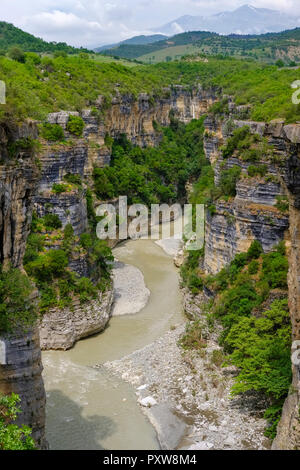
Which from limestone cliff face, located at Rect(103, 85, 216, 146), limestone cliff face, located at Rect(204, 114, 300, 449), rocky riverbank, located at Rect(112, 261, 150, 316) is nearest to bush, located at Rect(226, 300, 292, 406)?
limestone cliff face, located at Rect(204, 114, 300, 449)

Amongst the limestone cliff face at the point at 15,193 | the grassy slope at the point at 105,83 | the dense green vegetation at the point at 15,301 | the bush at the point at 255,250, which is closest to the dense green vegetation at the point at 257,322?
the bush at the point at 255,250

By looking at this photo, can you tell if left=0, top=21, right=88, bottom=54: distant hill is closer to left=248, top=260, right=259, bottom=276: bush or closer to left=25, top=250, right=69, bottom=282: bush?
left=25, top=250, right=69, bottom=282: bush

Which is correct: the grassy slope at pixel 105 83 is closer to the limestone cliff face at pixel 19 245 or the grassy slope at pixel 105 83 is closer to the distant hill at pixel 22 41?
the limestone cliff face at pixel 19 245

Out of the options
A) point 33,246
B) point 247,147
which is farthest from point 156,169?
point 33,246

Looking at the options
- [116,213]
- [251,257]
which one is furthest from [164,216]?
[251,257]

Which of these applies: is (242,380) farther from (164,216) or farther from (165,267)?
(164,216)

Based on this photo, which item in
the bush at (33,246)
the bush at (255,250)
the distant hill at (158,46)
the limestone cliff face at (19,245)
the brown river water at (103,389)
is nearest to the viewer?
the limestone cliff face at (19,245)
